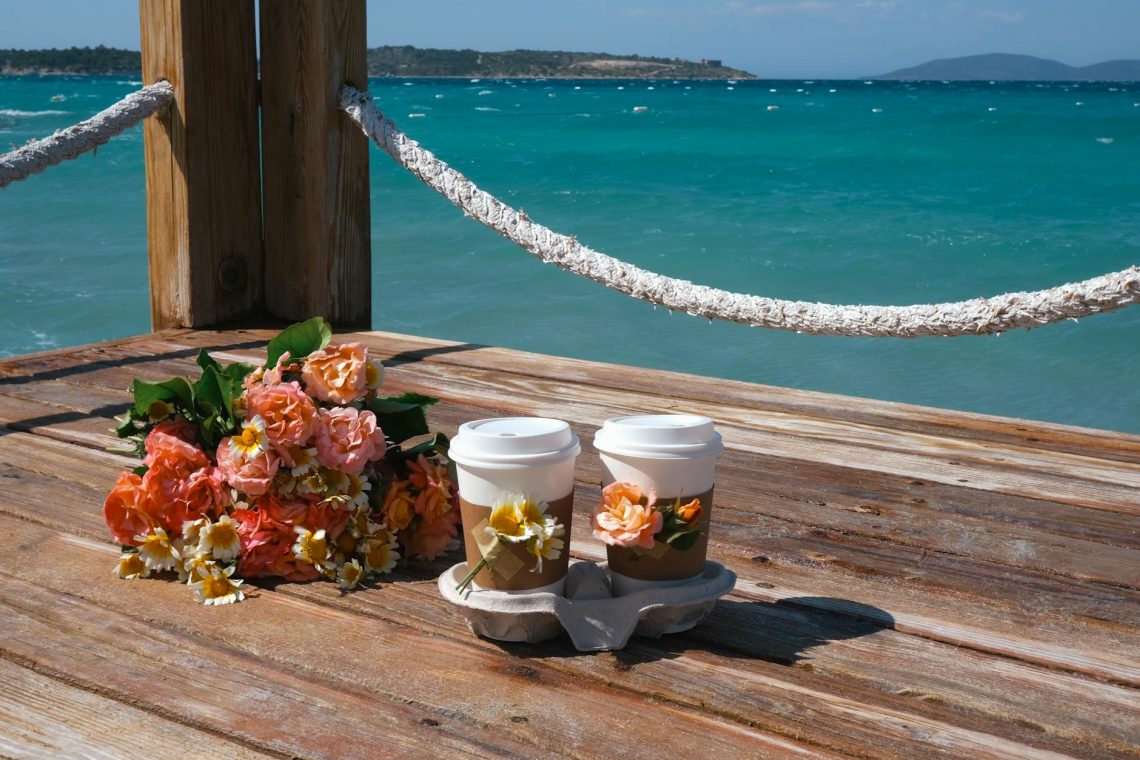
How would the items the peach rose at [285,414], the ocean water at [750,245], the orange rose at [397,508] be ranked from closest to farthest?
the peach rose at [285,414] → the orange rose at [397,508] → the ocean water at [750,245]

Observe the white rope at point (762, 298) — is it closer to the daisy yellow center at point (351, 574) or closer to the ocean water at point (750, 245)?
the daisy yellow center at point (351, 574)

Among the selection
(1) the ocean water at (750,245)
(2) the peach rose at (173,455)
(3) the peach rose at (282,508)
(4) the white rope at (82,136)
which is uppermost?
(4) the white rope at (82,136)

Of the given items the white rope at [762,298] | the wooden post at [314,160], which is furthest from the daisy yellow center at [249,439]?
the wooden post at [314,160]

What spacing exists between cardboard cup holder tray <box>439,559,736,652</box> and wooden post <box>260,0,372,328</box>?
6.87 feet

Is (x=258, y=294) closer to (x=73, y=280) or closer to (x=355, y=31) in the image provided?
(x=355, y=31)

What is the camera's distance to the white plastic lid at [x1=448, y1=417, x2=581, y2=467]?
135 cm

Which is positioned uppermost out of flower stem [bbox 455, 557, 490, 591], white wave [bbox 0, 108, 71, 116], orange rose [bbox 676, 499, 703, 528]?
orange rose [bbox 676, 499, 703, 528]

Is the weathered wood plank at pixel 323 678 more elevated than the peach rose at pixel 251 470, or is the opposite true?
the peach rose at pixel 251 470

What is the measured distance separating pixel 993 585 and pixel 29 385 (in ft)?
7.25

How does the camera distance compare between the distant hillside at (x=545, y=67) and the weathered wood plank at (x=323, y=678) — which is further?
the distant hillside at (x=545, y=67)

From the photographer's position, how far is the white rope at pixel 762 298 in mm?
2201

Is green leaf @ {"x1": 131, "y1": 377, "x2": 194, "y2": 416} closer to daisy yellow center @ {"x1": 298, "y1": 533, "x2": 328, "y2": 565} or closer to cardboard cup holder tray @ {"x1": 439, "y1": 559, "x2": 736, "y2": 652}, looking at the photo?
daisy yellow center @ {"x1": 298, "y1": 533, "x2": 328, "y2": 565}

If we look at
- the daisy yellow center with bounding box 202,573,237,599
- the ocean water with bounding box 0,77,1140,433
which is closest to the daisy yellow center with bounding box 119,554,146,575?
the daisy yellow center with bounding box 202,573,237,599

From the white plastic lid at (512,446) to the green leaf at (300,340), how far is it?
0.45 meters
